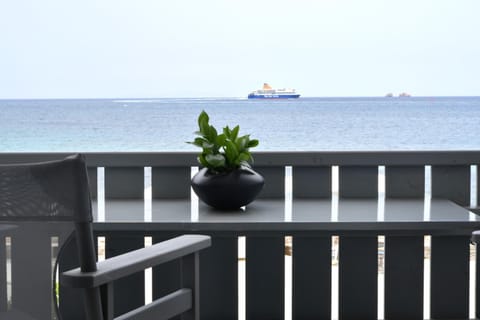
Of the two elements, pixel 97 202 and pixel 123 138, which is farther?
pixel 123 138

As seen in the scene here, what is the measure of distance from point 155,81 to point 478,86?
11.7 m

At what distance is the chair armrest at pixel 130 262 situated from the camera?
3.98 feet

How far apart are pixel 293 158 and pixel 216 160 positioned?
0.35m

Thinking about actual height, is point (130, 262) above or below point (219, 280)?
above

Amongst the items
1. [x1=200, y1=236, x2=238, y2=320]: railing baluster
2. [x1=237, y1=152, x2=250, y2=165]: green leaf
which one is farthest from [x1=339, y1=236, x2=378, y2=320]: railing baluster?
[x1=237, y1=152, x2=250, y2=165]: green leaf

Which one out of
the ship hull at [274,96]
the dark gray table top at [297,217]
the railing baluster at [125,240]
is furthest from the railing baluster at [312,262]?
the ship hull at [274,96]

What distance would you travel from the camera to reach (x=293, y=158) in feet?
7.70

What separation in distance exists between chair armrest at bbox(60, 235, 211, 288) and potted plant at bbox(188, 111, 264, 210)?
21.0 inches

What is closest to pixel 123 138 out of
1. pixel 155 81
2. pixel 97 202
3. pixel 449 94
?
pixel 155 81

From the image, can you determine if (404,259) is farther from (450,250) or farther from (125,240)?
(125,240)

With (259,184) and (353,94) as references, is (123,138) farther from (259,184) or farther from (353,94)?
(259,184)

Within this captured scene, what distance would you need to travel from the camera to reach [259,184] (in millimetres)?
2115

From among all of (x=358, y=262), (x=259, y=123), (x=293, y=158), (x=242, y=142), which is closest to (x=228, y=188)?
(x=242, y=142)

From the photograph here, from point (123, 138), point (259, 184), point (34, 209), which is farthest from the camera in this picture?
point (123, 138)
